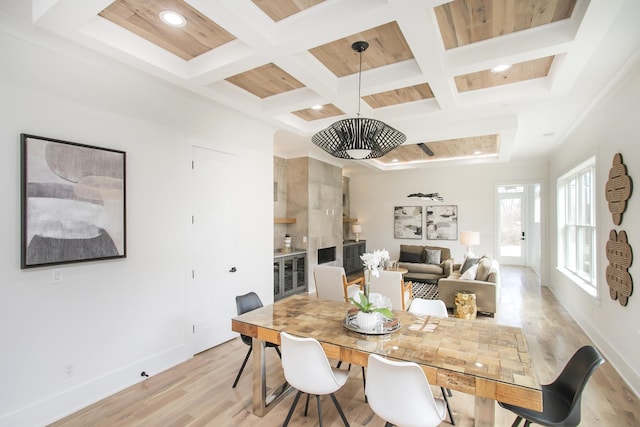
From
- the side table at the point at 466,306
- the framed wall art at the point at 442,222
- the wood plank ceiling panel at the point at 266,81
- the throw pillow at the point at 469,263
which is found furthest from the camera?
the framed wall art at the point at 442,222

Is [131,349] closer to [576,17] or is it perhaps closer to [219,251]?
[219,251]

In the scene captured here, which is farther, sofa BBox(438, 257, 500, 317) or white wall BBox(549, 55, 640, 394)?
sofa BBox(438, 257, 500, 317)

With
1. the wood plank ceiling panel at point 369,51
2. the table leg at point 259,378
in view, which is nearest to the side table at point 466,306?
the table leg at point 259,378

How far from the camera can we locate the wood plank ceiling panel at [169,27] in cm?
204

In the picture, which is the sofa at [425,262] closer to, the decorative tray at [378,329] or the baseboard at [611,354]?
the baseboard at [611,354]

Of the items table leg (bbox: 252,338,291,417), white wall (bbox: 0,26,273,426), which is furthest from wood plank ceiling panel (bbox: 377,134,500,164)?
table leg (bbox: 252,338,291,417)

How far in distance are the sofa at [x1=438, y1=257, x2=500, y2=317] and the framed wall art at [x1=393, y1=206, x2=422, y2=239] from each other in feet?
11.1

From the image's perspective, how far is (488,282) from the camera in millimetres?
4645

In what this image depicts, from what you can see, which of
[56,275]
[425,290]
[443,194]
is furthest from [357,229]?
[56,275]

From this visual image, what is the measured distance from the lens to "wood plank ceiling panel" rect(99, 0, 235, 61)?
2.04 meters

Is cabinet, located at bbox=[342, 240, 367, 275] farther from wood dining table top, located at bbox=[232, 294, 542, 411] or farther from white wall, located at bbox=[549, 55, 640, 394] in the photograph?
wood dining table top, located at bbox=[232, 294, 542, 411]

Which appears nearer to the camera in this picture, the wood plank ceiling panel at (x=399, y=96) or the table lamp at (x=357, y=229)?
the wood plank ceiling panel at (x=399, y=96)

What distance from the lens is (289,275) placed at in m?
5.65

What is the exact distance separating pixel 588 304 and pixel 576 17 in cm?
352
